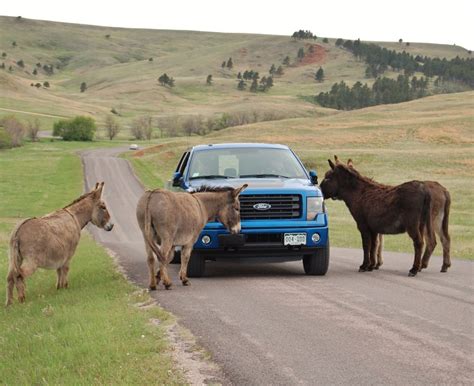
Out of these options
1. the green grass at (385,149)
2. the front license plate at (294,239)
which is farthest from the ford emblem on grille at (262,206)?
the green grass at (385,149)

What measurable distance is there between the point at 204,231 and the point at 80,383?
6377 mm

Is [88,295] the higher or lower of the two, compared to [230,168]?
lower

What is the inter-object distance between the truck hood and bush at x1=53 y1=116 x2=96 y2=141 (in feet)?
397

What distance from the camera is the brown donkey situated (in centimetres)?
1154

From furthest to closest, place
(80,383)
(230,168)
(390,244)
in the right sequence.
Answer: (390,244) < (230,168) < (80,383)

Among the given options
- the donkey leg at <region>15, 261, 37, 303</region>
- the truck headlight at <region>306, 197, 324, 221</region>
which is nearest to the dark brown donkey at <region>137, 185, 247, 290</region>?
the truck headlight at <region>306, 197, 324, 221</region>

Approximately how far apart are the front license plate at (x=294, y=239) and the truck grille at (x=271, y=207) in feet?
1.28

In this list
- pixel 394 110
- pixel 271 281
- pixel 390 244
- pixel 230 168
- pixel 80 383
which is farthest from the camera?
pixel 394 110

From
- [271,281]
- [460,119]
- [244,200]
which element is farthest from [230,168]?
[460,119]

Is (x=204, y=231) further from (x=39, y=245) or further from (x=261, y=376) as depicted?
(x=261, y=376)

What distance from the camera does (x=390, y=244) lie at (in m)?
25.7

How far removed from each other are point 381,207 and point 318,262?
1.77m

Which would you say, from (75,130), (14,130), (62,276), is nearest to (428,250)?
(62,276)

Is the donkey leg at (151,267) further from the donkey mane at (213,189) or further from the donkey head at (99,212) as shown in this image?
the donkey head at (99,212)
